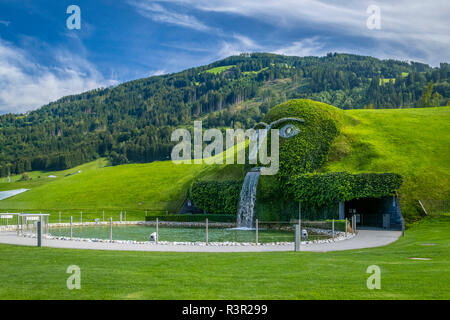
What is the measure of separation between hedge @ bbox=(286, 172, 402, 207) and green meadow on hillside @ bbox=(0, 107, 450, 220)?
1.58 metres

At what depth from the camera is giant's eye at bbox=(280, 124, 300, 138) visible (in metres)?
48.8

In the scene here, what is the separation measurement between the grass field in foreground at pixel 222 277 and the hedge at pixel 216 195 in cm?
3136

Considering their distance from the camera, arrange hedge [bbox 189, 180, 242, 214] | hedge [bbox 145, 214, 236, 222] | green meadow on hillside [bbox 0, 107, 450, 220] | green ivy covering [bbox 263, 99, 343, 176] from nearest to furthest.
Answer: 1. green meadow on hillside [bbox 0, 107, 450, 220]
2. green ivy covering [bbox 263, 99, 343, 176]
3. hedge [bbox 145, 214, 236, 222]
4. hedge [bbox 189, 180, 242, 214]

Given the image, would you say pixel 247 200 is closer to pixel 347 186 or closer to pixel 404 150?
pixel 347 186

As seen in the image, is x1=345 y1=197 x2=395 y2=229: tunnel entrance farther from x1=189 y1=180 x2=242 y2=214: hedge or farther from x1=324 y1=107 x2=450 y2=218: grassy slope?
x1=189 y1=180 x2=242 y2=214: hedge

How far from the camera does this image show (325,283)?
11227mm

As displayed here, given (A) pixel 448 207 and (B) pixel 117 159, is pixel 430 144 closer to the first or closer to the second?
(A) pixel 448 207

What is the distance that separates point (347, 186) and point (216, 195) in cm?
1616

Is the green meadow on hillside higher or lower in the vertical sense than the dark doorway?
higher

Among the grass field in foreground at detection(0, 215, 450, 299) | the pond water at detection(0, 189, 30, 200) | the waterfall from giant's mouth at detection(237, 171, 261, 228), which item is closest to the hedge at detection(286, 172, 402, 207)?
the waterfall from giant's mouth at detection(237, 171, 261, 228)

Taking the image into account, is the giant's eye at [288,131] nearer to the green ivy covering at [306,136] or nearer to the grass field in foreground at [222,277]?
the green ivy covering at [306,136]

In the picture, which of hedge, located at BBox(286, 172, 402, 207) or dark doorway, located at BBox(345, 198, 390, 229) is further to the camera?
dark doorway, located at BBox(345, 198, 390, 229)
